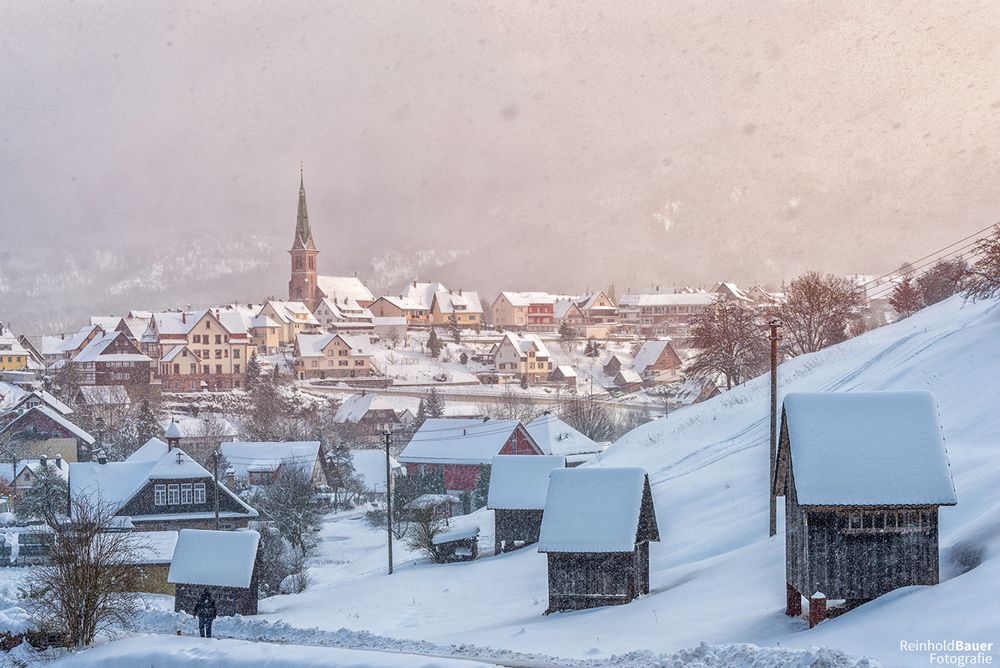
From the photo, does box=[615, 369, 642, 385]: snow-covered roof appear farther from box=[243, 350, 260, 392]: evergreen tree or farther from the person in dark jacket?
the person in dark jacket

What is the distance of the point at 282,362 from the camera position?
15675cm

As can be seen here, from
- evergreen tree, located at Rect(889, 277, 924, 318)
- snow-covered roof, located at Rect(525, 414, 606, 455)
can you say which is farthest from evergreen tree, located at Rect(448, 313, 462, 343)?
snow-covered roof, located at Rect(525, 414, 606, 455)

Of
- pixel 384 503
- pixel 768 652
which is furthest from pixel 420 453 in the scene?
pixel 768 652

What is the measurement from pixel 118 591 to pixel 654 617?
520 inches

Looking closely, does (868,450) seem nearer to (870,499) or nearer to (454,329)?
(870,499)

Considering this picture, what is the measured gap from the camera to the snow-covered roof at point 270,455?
73.3 m

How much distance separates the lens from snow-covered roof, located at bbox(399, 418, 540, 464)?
229 feet

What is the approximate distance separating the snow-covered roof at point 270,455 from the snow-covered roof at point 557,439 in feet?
53.2

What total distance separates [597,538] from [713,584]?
143 inches

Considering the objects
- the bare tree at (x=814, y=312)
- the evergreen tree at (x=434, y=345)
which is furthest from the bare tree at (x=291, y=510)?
the evergreen tree at (x=434, y=345)

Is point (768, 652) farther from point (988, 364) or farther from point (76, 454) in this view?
point (76, 454)

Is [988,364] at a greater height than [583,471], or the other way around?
[988,364]

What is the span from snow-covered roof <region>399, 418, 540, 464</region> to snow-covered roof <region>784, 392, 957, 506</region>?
166 ft

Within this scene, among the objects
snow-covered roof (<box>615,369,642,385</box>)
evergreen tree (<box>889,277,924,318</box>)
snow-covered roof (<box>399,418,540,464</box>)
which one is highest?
evergreen tree (<box>889,277,924,318</box>)
